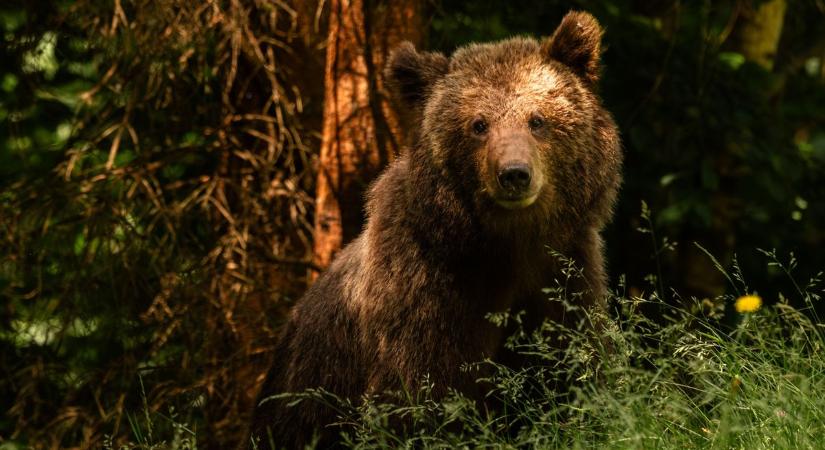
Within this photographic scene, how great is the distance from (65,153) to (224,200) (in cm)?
93

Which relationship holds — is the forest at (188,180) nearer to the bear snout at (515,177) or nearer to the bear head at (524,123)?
the bear head at (524,123)

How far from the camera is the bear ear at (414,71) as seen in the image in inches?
181

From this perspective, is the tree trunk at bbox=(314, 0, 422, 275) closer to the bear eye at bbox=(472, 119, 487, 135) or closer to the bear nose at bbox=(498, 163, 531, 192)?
the bear eye at bbox=(472, 119, 487, 135)

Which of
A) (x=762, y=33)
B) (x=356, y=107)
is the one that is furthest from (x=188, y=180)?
(x=762, y=33)

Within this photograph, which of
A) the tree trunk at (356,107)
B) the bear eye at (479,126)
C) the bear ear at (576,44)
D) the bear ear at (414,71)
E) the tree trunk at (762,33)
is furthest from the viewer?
the tree trunk at (762,33)

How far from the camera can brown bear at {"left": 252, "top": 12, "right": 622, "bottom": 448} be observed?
4168 millimetres

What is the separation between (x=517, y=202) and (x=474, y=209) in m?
0.25

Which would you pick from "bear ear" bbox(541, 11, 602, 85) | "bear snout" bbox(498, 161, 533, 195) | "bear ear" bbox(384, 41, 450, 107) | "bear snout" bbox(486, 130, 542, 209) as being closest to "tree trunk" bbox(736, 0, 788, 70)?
"bear ear" bbox(541, 11, 602, 85)

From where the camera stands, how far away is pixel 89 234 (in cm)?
563

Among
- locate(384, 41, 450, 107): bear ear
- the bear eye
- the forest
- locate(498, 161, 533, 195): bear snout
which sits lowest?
the forest

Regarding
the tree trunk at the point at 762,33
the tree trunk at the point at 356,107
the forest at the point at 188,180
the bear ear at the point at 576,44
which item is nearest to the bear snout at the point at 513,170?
the bear ear at the point at 576,44

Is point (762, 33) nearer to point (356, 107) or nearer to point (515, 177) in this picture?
point (356, 107)

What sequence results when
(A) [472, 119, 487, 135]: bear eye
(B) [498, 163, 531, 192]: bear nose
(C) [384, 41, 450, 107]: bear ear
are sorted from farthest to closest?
(C) [384, 41, 450, 107]: bear ear → (A) [472, 119, 487, 135]: bear eye → (B) [498, 163, 531, 192]: bear nose

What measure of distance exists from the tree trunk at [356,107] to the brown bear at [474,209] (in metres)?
0.96
